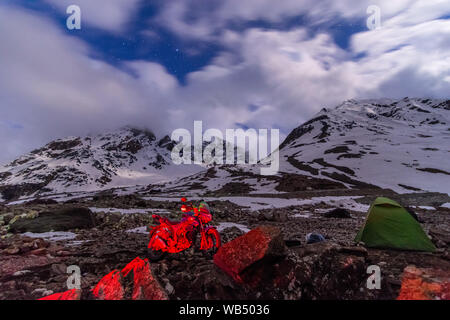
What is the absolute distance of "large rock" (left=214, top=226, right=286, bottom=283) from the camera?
143 inches

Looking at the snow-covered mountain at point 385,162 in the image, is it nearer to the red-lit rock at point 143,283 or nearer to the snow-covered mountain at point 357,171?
the snow-covered mountain at point 357,171

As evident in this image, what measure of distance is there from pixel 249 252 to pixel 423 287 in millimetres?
2686

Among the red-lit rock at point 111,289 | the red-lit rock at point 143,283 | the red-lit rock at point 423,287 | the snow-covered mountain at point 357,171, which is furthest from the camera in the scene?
the snow-covered mountain at point 357,171

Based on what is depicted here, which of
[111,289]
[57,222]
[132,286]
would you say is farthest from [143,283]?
[57,222]

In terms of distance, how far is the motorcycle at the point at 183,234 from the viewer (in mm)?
5820

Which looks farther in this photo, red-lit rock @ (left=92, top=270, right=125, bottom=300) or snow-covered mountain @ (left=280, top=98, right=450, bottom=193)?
snow-covered mountain @ (left=280, top=98, right=450, bottom=193)

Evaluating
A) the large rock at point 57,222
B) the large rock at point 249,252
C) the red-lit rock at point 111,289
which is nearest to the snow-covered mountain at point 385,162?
the large rock at point 249,252

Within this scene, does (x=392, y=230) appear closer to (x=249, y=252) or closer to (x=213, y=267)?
(x=249, y=252)

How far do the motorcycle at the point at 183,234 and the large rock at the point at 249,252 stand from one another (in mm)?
2230

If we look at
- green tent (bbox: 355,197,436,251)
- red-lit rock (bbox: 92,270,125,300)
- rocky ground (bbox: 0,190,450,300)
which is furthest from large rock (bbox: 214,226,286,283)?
green tent (bbox: 355,197,436,251)

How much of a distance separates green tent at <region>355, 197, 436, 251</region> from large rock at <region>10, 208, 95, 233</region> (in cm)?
1107

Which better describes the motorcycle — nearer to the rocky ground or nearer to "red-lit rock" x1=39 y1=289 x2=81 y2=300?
the rocky ground
